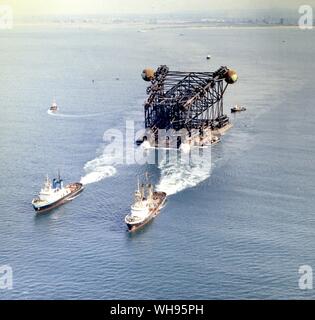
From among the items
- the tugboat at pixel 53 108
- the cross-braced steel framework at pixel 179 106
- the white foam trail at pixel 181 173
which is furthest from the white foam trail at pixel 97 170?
the tugboat at pixel 53 108

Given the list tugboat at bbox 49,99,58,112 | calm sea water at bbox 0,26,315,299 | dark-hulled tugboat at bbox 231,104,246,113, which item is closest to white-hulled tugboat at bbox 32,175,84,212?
calm sea water at bbox 0,26,315,299

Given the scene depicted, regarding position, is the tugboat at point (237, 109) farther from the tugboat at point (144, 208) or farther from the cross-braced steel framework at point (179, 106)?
the tugboat at point (144, 208)

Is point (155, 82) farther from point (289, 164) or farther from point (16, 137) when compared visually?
point (289, 164)

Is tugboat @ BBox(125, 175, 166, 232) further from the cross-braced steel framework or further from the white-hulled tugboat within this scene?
the cross-braced steel framework

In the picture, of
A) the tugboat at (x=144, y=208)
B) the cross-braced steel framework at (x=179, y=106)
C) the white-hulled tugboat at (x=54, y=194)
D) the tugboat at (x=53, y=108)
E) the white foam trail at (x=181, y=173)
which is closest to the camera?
the tugboat at (x=144, y=208)
